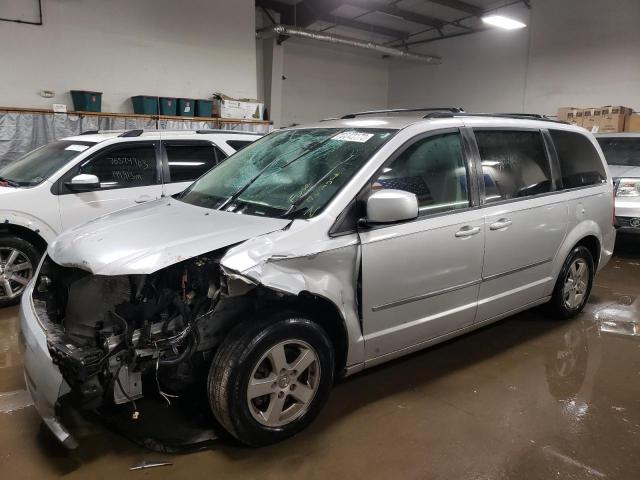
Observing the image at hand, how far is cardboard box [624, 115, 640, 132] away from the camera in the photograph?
9.82 meters

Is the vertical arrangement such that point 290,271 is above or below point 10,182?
below

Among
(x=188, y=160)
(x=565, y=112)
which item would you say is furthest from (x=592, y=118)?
(x=188, y=160)

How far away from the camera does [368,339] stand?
101 inches

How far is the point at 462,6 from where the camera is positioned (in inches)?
486

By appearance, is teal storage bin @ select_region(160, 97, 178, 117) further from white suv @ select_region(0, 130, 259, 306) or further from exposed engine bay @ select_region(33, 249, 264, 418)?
exposed engine bay @ select_region(33, 249, 264, 418)

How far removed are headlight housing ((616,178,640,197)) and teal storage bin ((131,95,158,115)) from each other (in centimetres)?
755

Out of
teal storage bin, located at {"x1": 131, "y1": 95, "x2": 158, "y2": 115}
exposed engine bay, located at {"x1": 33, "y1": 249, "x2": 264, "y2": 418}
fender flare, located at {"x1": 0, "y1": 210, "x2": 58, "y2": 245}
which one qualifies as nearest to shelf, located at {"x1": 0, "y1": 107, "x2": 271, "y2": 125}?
teal storage bin, located at {"x1": 131, "y1": 95, "x2": 158, "y2": 115}

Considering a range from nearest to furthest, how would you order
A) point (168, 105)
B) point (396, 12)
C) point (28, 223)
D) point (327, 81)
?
point (28, 223) < point (168, 105) < point (396, 12) < point (327, 81)

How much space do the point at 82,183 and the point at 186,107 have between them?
15.8ft

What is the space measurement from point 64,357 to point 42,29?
8024mm

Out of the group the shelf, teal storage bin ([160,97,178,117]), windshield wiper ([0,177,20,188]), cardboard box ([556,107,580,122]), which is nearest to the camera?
windshield wiper ([0,177,20,188])

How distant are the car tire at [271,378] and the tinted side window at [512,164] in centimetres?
156

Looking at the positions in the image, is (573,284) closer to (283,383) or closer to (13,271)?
(283,383)

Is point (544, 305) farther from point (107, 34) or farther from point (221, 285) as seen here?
point (107, 34)
